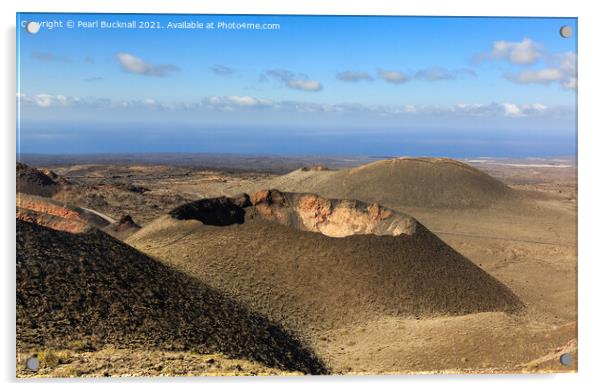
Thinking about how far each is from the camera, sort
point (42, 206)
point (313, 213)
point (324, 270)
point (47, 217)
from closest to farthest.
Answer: point (47, 217) < point (324, 270) < point (42, 206) < point (313, 213)

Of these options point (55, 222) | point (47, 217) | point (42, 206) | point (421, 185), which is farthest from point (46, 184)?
point (421, 185)

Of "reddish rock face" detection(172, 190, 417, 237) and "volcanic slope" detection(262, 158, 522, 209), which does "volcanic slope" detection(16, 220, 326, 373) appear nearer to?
"reddish rock face" detection(172, 190, 417, 237)

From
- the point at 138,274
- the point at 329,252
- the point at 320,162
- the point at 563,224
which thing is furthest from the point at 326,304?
the point at 320,162

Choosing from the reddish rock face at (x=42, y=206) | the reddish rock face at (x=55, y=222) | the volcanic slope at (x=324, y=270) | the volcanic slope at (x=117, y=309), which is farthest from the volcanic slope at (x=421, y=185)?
the volcanic slope at (x=117, y=309)

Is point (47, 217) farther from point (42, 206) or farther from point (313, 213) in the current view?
point (313, 213)

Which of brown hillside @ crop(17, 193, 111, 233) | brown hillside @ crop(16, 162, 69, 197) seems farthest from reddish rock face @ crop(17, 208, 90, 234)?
brown hillside @ crop(16, 162, 69, 197)

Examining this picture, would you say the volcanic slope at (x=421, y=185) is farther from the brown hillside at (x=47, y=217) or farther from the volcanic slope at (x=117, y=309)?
the volcanic slope at (x=117, y=309)

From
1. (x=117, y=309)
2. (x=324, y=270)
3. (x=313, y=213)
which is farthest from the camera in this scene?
(x=313, y=213)
